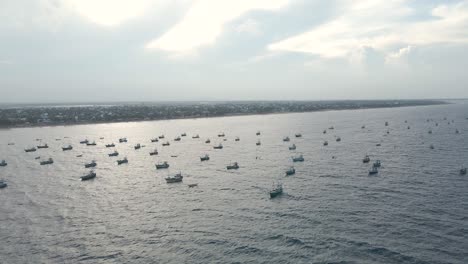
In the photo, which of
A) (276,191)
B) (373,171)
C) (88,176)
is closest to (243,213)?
(276,191)

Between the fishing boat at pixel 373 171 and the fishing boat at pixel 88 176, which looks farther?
the fishing boat at pixel 88 176

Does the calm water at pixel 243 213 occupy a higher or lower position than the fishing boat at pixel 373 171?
lower

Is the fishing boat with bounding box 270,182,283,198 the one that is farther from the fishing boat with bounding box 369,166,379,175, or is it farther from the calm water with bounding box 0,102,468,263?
the fishing boat with bounding box 369,166,379,175

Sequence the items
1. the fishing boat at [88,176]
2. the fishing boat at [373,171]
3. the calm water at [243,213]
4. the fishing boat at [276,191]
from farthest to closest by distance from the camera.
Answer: the fishing boat at [88,176]
the fishing boat at [373,171]
the fishing boat at [276,191]
the calm water at [243,213]

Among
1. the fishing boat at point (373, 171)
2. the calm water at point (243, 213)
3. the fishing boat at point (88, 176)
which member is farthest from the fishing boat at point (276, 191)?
the fishing boat at point (88, 176)

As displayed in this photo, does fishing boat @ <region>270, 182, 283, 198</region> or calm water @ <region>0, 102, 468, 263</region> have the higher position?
fishing boat @ <region>270, 182, 283, 198</region>

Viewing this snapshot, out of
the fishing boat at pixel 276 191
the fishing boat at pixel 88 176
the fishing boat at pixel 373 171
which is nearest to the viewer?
the fishing boat at pixel 276 191

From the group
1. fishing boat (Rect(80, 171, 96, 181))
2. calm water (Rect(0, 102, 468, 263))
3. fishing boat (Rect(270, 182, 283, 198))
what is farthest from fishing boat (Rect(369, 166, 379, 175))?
fishing boat (Rect(80, 171, 96, 181))

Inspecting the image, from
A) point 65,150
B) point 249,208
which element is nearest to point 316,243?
point 249,208

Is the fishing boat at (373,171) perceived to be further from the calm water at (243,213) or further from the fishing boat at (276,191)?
the fishing boat at (276,191)
